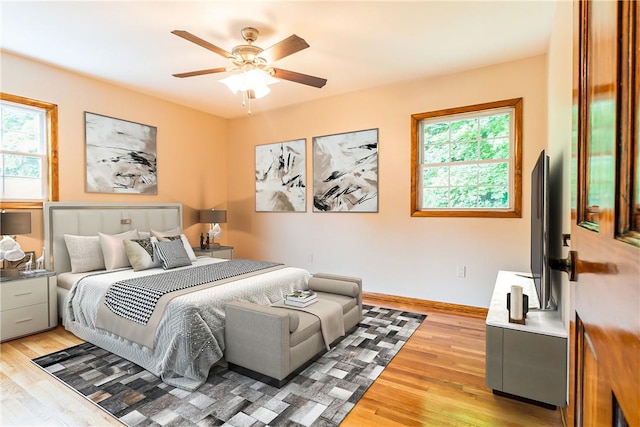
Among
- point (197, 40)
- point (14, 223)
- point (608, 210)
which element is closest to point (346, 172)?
point (197, 40)

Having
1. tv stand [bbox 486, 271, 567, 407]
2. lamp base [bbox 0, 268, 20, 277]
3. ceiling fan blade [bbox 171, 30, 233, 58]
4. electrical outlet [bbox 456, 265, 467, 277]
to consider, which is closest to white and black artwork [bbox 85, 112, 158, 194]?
lamp base [bbox 0, 268, 20, 277]

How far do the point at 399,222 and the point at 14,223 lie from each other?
402 cm

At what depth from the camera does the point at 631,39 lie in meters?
0.43

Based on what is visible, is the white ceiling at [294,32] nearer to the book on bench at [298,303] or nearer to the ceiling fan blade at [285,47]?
the ceiling fan blade at [285,47]

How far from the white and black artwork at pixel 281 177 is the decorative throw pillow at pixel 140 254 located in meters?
2.07

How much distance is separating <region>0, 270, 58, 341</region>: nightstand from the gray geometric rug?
67cm

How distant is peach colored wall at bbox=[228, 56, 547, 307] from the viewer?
345 cm

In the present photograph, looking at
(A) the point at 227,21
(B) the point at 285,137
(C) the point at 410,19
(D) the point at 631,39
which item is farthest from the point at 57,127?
(D) the point at 631,39

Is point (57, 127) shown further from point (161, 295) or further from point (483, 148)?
point (483, 148)

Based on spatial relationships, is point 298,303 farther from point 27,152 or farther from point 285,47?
point 27,152

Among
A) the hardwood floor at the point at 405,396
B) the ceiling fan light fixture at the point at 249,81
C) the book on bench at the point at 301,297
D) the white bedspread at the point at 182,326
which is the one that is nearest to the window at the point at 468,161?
the hardwood floor at the point at 405,396

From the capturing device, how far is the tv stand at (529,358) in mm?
1822

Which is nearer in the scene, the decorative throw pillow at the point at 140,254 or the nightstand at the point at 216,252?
the decorative throw pillow at the point at 140,254

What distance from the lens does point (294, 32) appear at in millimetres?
2865
